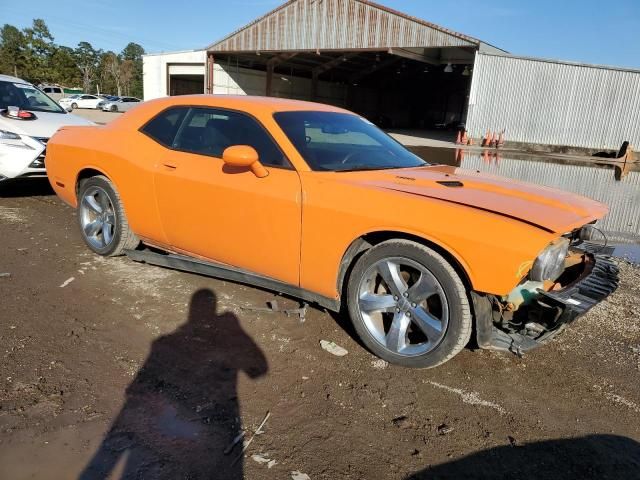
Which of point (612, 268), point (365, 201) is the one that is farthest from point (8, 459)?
point (612, 268)

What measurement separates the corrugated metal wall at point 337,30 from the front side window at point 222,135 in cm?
2194

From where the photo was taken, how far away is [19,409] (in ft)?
7.99

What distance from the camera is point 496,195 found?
307 centimetres

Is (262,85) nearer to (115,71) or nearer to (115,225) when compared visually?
(115,225)

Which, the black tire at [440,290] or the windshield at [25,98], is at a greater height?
the windshield at [25,98]

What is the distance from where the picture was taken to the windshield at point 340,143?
3.46 m

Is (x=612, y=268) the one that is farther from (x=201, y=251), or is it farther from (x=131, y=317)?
(x=131, y=317)

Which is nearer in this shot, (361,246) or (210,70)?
(361,246)

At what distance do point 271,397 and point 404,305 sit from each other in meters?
0.92

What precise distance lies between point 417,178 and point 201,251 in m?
1.66

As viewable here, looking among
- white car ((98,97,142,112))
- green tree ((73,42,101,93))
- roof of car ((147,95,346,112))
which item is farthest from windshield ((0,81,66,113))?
green tree ((73,42,101,93))

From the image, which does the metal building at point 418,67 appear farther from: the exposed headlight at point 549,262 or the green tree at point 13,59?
the green tree at point 13,59

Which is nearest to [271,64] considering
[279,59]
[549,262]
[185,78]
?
[279,59]

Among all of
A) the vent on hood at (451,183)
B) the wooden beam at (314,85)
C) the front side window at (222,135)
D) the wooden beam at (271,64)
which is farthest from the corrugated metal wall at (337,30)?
the vent on hood at (451,183)
